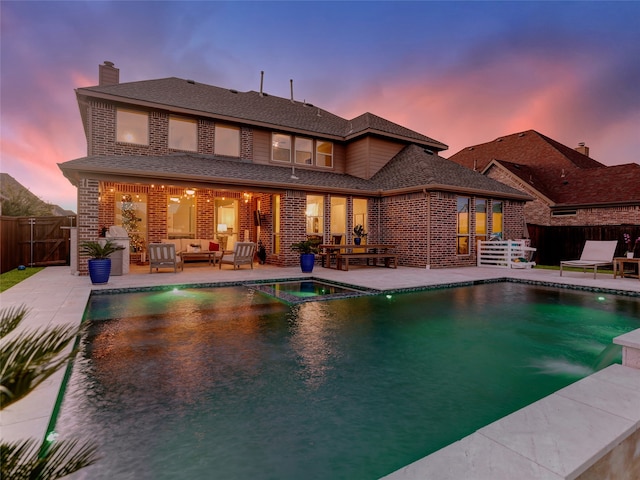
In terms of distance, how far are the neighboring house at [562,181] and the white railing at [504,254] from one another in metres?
7.03

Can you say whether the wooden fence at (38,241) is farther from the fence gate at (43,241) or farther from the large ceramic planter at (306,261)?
the large ceramic planter at (306,261)

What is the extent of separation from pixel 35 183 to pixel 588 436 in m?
28.1

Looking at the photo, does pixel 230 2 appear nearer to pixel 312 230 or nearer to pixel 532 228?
pixel 312 230

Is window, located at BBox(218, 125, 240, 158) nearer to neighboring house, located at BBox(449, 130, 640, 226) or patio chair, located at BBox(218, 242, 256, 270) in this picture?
patio chair, located at BBox(218, 242, 256, 270)

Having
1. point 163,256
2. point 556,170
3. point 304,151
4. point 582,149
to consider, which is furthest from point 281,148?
point 582,149

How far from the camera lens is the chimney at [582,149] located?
25.8 m

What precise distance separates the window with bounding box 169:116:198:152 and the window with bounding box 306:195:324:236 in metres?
5.27

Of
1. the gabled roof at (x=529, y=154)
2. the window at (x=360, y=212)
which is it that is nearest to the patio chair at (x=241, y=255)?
the window at (x=360, y=212)

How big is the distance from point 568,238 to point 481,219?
4.44m

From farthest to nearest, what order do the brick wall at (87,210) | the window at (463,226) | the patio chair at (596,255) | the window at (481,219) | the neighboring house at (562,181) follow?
the neighboring house at (562,181) < the window at (481,219) < the window at (463,226) < the patio chair at (596,255) < the brick wall at (87,210)

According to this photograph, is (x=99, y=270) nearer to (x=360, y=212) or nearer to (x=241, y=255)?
(x=241, y=255)

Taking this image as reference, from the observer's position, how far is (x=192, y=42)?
16031mm

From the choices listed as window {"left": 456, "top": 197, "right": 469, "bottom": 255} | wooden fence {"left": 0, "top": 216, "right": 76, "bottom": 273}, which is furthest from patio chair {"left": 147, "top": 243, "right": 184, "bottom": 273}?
window {"left": 456, "top": 197, "right": 469, "bottom": 255}

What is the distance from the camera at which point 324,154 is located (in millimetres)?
16297
